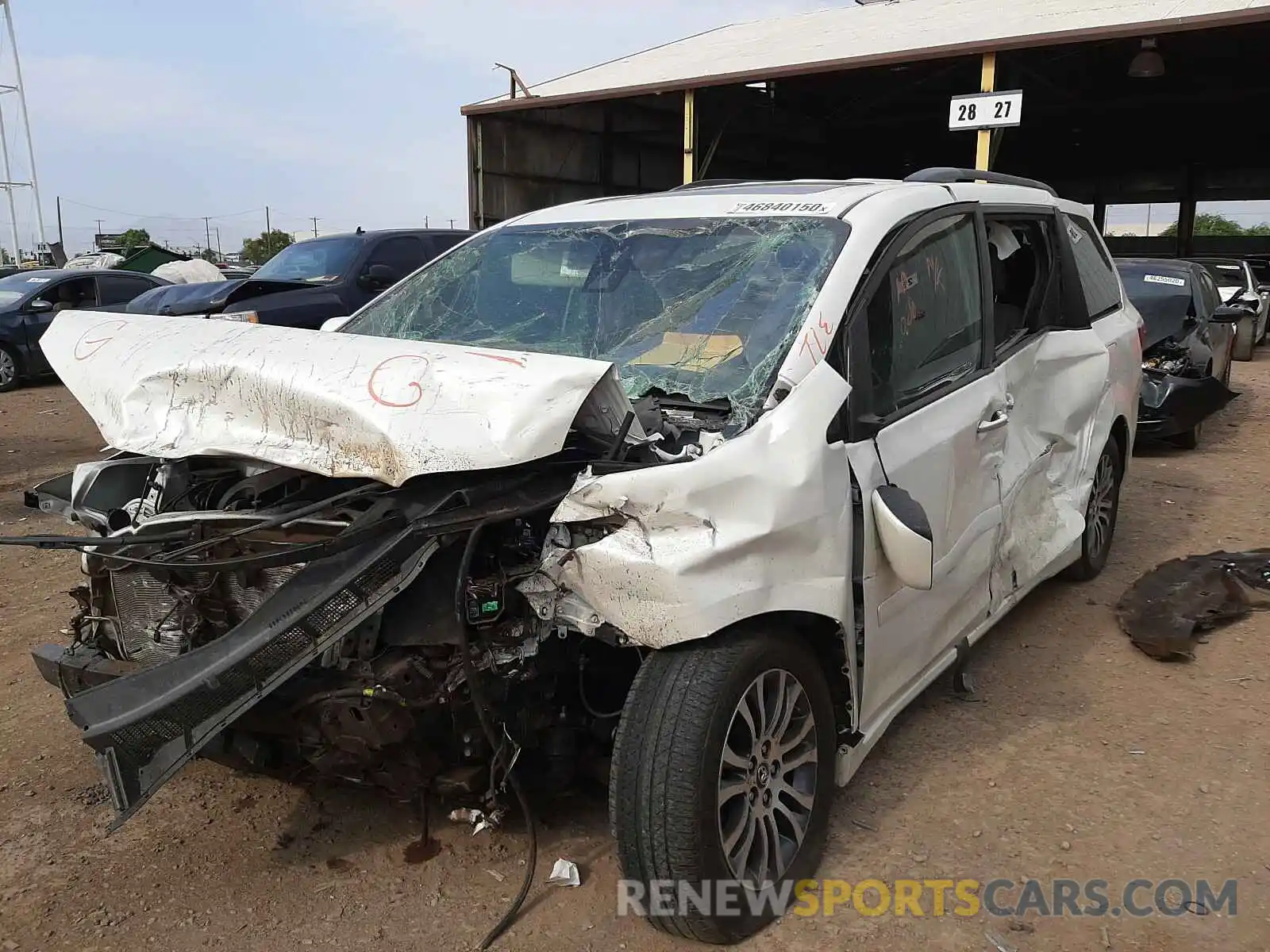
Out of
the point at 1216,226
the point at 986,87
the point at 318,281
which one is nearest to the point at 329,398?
the point at 318,281

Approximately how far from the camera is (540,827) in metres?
3.01

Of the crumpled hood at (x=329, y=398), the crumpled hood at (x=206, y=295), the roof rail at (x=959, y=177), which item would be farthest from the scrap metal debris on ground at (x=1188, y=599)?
the crumpled hood at (x=206, y=295)

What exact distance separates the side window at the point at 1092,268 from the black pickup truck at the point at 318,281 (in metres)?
6.68

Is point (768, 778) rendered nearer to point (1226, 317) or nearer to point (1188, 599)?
point (1188, 599)

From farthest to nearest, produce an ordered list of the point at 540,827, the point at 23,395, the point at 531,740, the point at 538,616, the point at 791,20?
the point at 791,20
the point at 23,395
the point at 540,827
the point at 531,740
the point at 538,616

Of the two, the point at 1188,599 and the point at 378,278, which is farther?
the point at 378,278

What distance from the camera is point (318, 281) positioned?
10078 millimetres

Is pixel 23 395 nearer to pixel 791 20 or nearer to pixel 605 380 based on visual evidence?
pixel 605 380

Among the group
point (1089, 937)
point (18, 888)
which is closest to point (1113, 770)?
point (1089, 937)

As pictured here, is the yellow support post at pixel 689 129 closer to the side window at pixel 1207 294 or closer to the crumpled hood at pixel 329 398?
the side window at pixel 1207 294

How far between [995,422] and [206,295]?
9.45m

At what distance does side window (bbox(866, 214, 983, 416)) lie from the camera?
118 inches

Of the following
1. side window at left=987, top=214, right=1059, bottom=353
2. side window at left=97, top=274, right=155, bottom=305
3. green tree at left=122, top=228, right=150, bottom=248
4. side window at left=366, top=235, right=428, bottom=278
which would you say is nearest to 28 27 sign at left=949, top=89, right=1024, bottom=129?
side window at left=366, top=235, right=428, bottom=278

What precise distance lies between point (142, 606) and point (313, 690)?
58cm
